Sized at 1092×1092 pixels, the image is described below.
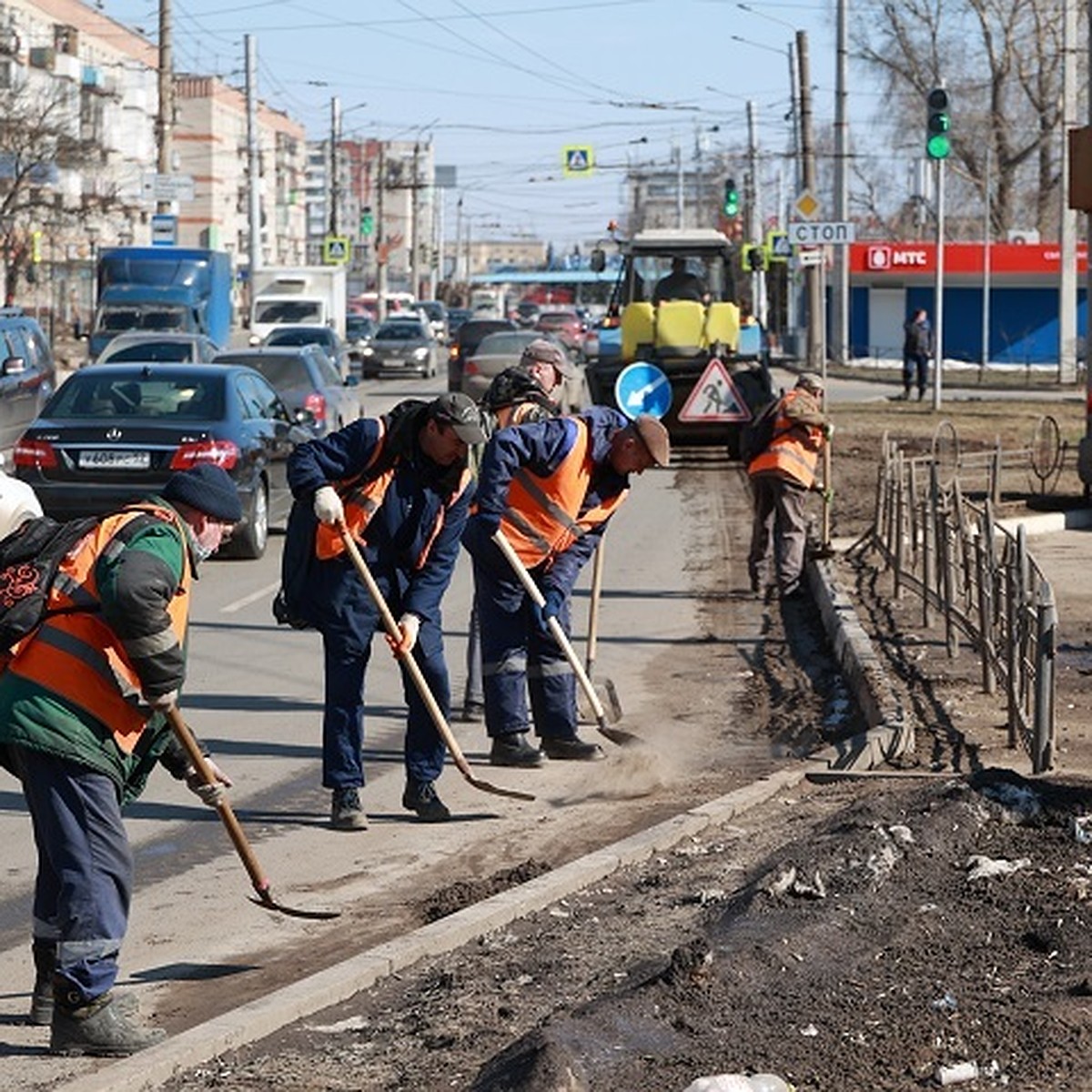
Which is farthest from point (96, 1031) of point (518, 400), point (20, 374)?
point (20, 374)

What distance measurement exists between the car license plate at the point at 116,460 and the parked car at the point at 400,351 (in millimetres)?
36826

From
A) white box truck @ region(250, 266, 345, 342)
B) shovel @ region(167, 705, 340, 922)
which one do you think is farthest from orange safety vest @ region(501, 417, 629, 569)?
white box truck @ region(250, 266, 345, 342)

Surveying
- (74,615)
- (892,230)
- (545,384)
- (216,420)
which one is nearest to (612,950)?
(74,615)

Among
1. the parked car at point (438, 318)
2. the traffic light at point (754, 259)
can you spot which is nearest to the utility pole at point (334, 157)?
the parked car at point (438, 318)

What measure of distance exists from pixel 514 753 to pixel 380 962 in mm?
3721

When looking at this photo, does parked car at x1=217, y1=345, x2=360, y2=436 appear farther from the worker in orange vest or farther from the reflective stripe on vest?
the reflective stripe on vest

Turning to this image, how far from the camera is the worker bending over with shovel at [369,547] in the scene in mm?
8695

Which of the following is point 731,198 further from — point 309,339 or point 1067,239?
point 309,339

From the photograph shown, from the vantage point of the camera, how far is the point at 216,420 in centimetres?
1775

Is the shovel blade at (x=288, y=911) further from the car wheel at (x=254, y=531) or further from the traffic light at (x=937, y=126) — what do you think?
the traffic light at (x=937, y=126)

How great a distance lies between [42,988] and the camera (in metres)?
6.34

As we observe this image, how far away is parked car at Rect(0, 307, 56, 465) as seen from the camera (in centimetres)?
2469

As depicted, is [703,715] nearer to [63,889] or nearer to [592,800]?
[592,800]

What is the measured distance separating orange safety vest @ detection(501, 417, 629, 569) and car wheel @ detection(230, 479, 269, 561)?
765 cm
